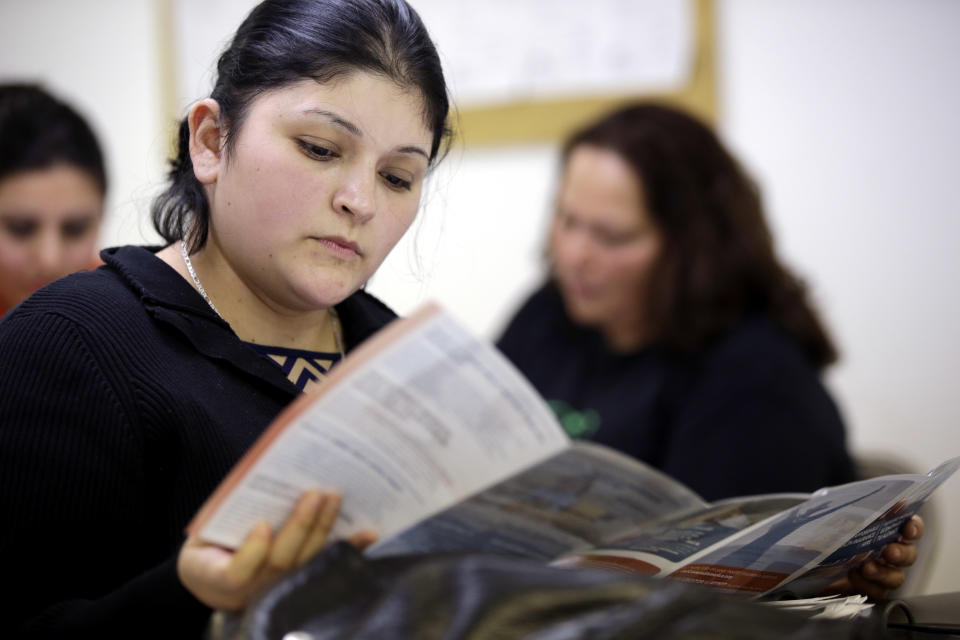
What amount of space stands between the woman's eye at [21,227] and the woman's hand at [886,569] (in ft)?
4.31

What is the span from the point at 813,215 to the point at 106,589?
1.66 meters

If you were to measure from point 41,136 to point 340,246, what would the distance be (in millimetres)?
1047

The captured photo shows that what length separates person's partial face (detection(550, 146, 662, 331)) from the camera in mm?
1782

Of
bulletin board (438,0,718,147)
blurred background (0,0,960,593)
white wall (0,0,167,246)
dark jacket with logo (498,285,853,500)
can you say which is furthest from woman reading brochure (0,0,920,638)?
white wall (0,0,167,246)

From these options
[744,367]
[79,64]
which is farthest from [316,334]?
[79,64]

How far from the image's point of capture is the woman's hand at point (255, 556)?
1.76ft

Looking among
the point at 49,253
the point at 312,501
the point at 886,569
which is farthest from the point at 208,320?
the point at 49,253

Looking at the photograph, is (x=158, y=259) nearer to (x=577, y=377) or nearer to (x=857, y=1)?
(x=577, y=377)

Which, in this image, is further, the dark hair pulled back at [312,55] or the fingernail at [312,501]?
the dark hair pulled back at [312,55]

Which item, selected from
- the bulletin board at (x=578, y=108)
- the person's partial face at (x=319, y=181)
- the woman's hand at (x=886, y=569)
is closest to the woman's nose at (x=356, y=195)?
the person's partial face at (x=319, y=181)

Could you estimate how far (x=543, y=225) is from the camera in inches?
84.2

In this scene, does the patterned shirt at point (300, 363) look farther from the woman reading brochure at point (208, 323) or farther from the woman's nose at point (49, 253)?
the woman's nose at point (49, 253)

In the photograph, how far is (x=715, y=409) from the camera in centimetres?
159

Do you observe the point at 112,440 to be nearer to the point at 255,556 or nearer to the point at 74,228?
the point at 255,556
